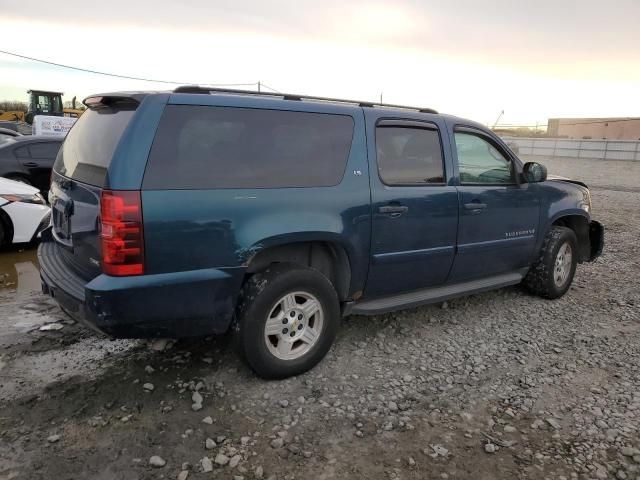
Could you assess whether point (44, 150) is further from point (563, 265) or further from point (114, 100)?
point (563, 265)

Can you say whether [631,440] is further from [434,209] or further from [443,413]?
[434,209]

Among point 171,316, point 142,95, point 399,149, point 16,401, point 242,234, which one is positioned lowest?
point 16,401

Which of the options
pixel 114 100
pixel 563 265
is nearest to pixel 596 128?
pixel 563 265

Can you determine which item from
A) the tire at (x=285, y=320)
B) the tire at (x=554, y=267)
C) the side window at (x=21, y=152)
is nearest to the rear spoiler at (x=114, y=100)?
the tire at (x=285, y=320)

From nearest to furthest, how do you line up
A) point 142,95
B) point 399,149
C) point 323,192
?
point 142,95, point 323,192, point 399,149

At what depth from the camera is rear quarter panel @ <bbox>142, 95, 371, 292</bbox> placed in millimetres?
2830

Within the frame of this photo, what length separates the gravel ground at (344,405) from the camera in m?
2.64

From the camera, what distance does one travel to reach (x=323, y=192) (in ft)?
11.2

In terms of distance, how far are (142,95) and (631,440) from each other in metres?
3.48

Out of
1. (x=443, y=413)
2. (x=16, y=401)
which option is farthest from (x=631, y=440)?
(x=16, y=401)

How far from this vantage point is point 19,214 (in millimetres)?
6375

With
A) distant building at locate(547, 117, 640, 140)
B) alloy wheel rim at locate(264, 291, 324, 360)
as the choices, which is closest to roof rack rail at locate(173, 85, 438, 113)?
alloy wheel rim at locate(264, 291, 324, 360)

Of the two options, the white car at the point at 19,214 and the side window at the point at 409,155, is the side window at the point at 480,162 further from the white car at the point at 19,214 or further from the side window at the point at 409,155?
the white car at the point at 19,214

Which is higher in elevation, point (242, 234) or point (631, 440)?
point (242, 234)
